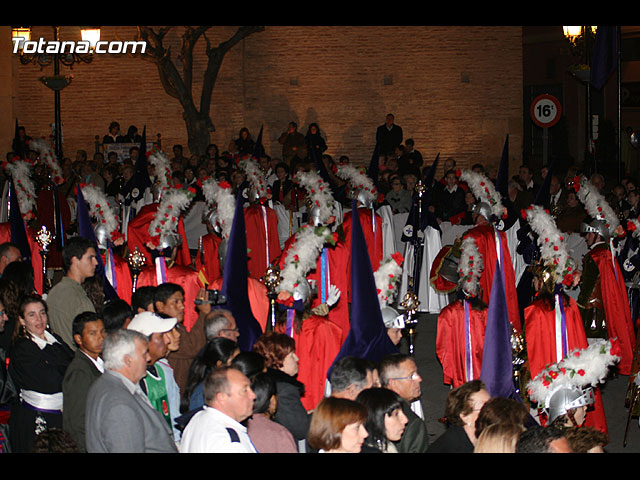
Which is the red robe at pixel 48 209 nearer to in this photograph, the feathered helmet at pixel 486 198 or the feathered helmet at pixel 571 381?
the feathered helmet at pixel 486 198

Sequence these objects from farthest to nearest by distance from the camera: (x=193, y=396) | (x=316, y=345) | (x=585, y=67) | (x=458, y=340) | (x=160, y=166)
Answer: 1. (x=585, y=67)
2. (x=160, y=166)
3. (x=458, y=340)
4. (x=316, y=345)
5. (x=193, y=396)

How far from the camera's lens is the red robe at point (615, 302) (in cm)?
1061

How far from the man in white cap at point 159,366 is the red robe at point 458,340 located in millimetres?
3439

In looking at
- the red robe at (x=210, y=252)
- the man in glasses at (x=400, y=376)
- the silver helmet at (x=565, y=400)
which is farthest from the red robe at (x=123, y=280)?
the silver helmet at (x=565, y=400)

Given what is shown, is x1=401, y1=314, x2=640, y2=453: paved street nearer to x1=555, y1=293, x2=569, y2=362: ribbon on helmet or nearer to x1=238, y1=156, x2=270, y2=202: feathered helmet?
x1=555, y1=293, x2=569, y2=362: ribbon on helmet

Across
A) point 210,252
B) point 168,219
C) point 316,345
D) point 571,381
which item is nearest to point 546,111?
point 210,252

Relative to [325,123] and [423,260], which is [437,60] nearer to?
[325,123]

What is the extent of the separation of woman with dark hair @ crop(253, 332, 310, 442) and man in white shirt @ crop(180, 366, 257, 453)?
2.75 feet

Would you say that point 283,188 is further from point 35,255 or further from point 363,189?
point 35,255

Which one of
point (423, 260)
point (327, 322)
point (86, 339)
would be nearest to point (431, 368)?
point (423, 260)

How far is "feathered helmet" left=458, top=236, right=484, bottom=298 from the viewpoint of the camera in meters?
8.87

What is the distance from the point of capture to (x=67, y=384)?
6129 mm

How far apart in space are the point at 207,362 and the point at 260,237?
24.9ft

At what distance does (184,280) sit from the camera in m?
9.50
